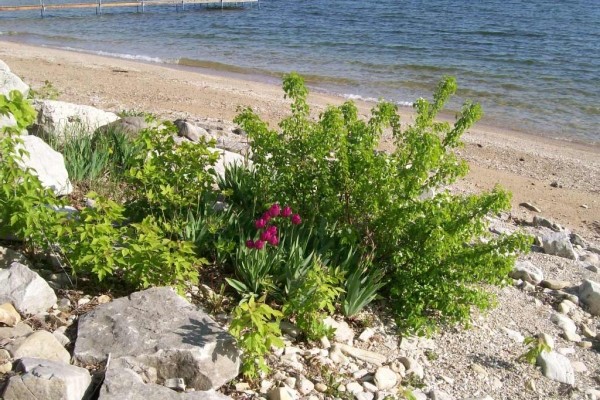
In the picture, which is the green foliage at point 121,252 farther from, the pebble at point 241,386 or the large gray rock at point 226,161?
the large gray rock at point 226,161

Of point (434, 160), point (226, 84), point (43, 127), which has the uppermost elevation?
point (434, 160)

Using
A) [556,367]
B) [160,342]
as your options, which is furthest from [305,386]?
[556,367]

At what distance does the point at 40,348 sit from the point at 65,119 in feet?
14.7

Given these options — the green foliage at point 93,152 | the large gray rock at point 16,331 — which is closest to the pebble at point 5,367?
the large gray rock at point 16,331

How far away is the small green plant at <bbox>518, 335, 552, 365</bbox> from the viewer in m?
4.77

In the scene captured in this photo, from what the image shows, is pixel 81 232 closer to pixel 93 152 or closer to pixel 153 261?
pixel 153 261

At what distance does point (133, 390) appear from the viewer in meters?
3.32

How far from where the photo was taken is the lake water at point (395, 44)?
16.9m

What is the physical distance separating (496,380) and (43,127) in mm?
5553

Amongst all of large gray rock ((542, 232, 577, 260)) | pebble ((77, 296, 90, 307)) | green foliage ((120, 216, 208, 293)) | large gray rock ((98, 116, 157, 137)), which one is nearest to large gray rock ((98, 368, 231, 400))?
green foliage ((120, 216, 208, 293))

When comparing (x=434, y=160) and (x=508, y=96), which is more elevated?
(x=434, y=160)

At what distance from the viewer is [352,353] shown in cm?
458

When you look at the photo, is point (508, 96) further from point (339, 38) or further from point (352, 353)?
point (352, 353)

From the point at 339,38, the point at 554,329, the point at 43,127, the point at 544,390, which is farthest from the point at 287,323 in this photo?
the point at 339,38
